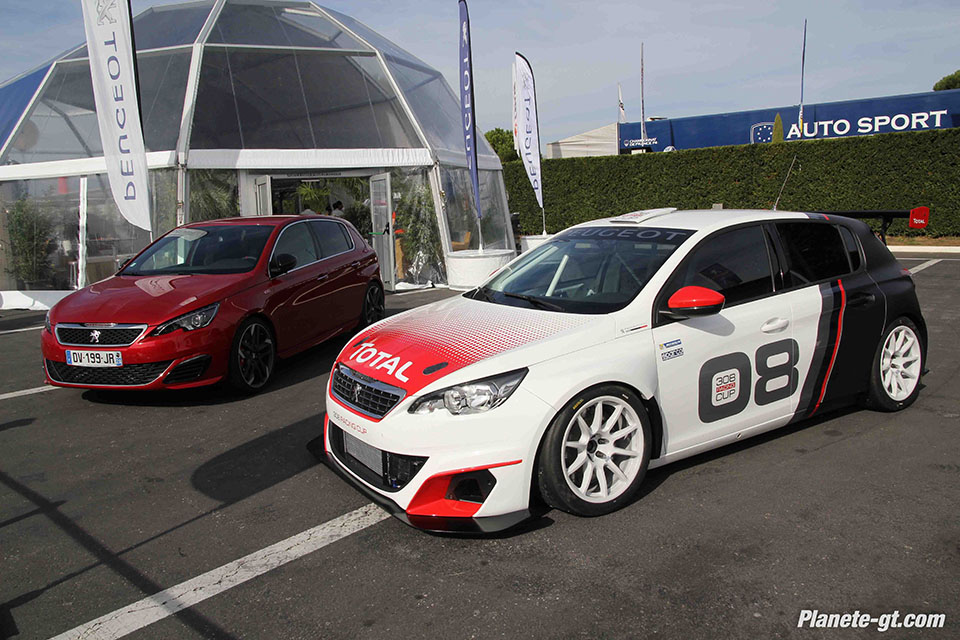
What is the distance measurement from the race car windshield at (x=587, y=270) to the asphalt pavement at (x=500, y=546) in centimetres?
112

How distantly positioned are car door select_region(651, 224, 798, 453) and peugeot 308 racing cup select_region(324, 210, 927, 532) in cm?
1

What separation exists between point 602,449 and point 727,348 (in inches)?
41.0

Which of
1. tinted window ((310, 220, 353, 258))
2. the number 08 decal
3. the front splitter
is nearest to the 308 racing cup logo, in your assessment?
the number 08 decal

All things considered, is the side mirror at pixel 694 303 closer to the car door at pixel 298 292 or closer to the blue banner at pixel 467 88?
the car door at pixel 298 292

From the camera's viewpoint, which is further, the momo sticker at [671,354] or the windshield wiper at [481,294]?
the windshield wiper at [481,294]

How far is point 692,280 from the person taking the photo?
14.0 feet

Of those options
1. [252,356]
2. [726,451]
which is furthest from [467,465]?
[252,356]

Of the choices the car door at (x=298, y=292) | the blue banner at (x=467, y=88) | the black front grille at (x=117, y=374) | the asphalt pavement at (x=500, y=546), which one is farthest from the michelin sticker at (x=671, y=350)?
the blue banner at (x=467, y=88)

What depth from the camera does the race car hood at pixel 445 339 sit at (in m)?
3.67

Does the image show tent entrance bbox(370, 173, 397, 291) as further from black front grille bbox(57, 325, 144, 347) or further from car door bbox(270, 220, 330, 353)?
black front grille bbox(57, 325, 144, 347)

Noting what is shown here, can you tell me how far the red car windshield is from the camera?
7113 millimetres

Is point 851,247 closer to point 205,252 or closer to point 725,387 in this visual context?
point 725,387

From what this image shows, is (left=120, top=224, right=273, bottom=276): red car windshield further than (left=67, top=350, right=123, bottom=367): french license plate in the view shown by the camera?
Yes

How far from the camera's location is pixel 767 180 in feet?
73.7
